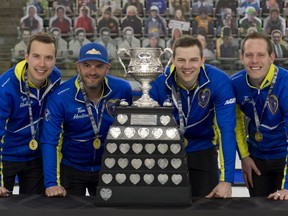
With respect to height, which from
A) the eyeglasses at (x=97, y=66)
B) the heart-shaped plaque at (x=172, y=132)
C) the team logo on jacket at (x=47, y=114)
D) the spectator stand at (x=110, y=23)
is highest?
the spectator stand at (x=110, y=23)

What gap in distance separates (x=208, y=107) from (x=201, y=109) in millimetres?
42

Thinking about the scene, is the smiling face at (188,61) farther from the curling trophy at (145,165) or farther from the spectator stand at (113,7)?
the spectator stand at (113,7)

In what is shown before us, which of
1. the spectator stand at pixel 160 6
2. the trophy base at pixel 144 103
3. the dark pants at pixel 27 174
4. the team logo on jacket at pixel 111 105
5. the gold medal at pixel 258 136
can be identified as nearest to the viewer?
the trophy base at pixel 144 103

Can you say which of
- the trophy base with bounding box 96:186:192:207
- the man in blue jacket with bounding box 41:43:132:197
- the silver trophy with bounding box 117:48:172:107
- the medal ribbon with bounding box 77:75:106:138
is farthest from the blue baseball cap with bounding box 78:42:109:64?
the trophy base with bounding box 96:186:192:207

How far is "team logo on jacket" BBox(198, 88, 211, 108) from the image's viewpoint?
2918 millimetres

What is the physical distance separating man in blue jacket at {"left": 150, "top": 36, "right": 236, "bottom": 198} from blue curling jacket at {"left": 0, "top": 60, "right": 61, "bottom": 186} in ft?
2.22

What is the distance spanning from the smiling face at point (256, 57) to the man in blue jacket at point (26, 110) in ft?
3.52

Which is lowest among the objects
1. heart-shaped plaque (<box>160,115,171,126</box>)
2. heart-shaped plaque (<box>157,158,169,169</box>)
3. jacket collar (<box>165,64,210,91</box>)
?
heart-shaped plaque (<box>157,158,169,169</box>)

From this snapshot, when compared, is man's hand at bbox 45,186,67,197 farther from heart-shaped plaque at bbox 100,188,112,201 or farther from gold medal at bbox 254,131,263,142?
gold medal at bbox 254,131,263,142

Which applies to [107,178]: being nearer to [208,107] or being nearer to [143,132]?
[143,132]

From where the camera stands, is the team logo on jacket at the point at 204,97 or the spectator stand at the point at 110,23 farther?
the spectator stand at the point at 110,23

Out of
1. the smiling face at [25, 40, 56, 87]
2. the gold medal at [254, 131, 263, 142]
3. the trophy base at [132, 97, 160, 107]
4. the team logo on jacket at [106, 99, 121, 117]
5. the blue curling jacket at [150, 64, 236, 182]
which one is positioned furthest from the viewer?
the gold medal at [254, 131, 263, 142]

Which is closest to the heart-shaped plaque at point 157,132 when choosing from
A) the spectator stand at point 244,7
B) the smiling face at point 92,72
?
the smiling face at point 92,72

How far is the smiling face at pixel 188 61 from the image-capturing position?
265cm
